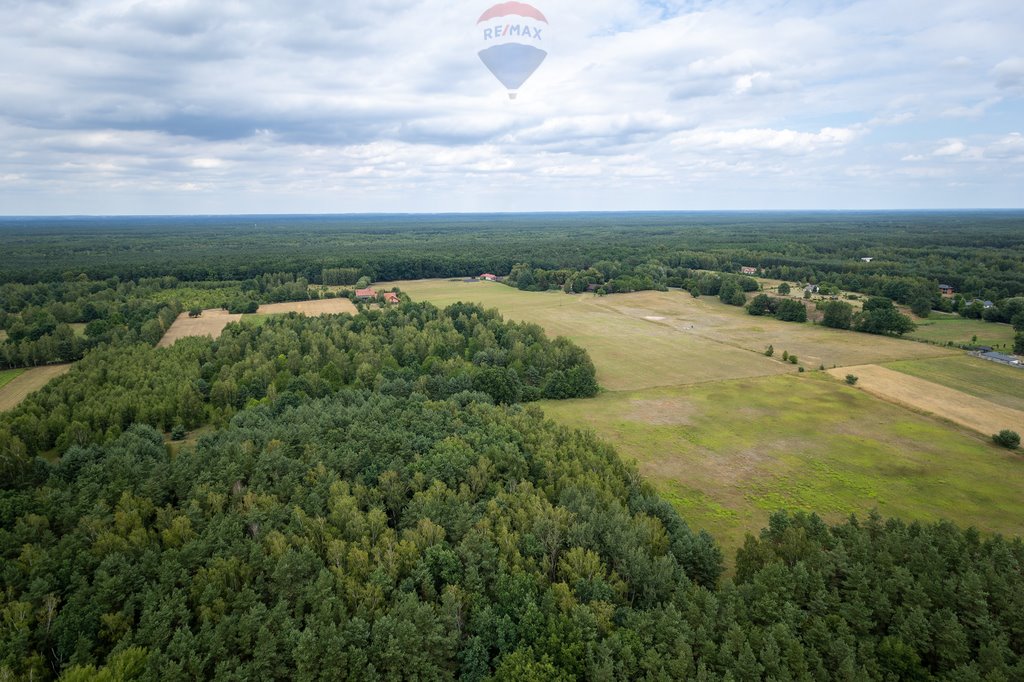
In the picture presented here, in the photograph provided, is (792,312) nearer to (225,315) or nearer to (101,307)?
(225,315)

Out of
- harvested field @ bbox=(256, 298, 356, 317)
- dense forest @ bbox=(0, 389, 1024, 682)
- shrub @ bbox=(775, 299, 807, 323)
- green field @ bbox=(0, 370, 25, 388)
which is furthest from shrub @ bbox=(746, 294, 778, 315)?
green field @ bbox=(0, 370, 25, 388)

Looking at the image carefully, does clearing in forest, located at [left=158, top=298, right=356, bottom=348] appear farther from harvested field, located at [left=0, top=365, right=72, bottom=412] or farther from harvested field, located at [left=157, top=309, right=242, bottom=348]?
harvested field, located at [left=0, top=365, right=72, bottom=412]

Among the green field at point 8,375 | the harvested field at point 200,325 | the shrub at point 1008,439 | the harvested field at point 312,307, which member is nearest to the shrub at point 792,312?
the shrub at point 1008,439

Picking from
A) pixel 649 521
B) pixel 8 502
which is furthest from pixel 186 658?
pixel 649 521

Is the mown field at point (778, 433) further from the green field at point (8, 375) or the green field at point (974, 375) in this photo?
the green field at point (8, 375)

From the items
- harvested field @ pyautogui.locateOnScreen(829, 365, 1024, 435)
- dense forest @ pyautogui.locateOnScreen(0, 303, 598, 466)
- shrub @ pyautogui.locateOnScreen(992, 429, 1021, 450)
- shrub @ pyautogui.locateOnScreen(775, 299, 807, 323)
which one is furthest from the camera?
shrub @ pyautogui.locateOnScreen(775, 299, 807, 323)

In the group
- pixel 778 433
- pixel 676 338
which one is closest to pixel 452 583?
pixel 778 433
